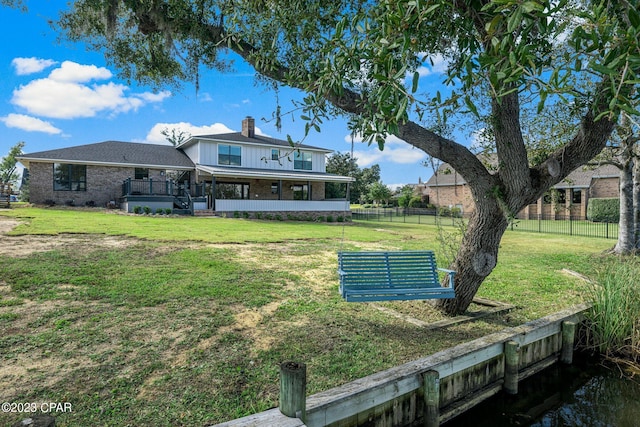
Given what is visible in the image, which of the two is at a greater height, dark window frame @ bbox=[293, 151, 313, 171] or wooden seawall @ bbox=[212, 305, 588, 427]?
dark window frame @ bbox=[293, 151, 313, 171]

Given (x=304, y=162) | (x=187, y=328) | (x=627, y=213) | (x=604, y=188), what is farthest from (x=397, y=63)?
(x=604, y=188)

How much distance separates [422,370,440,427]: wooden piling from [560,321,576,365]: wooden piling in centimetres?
284

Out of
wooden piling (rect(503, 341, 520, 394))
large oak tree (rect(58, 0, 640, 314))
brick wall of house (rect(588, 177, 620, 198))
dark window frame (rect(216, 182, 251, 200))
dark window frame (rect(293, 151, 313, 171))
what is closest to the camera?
large oak tree (rect(58, 0, 640, 314))

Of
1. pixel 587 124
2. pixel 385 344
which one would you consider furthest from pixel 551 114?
pixel 385 344

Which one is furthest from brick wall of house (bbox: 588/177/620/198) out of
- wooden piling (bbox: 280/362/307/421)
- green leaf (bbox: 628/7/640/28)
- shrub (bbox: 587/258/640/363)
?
wooden piling (bbox: 280/362/307/421)

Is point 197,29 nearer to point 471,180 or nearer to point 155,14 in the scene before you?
point 155,14

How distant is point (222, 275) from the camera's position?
7676mm

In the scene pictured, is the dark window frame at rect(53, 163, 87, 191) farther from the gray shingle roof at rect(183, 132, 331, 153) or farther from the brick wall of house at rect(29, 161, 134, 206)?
the gray shingle roof at rect(183, 132, 331, 153)

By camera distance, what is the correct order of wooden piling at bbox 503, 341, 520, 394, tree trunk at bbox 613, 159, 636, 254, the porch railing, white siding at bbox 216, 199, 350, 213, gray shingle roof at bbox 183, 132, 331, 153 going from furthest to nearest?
gray shingle roof at bbox 183, 132, 331, 153 < the porch railing < white siding at bbox 216, 199, 350, 213 < tree trunk at bbox 613, 159, 636, 254 < wooden piling at bbox 503, 341, 520, 394

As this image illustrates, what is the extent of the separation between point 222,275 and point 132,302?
86.9 inches

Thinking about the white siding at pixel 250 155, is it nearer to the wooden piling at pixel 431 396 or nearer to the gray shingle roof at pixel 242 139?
the gray shingle roof at pixel 242 139

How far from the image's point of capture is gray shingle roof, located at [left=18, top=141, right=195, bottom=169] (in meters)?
23.0

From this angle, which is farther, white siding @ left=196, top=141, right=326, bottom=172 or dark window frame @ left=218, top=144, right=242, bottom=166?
dark window frame @ left=218, top=144, right=242, bottom=166

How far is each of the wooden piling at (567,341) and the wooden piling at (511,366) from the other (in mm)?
1322
